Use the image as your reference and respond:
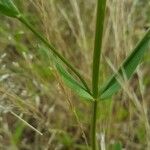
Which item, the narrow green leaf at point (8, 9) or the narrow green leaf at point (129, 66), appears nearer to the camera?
the narrow green leaf at point (8, 9)

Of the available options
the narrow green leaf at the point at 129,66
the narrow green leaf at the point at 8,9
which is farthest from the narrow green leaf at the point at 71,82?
the narrow green leaf at the point at 8,9

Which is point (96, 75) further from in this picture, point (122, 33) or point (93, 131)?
point (122, 33)

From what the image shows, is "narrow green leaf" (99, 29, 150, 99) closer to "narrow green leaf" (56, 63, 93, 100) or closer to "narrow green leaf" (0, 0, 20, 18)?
"narrow green leaf" (56, 63, 93, 100)

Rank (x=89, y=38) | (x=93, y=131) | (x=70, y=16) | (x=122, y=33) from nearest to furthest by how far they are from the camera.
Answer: (x=93, y=131), (x=122, y=33), (x=89, y=38), (x=70, y=16)

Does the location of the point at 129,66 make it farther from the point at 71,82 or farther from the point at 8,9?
the point at 8,9

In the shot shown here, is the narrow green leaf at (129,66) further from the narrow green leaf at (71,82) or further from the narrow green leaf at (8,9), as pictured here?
the narrow green leaf at (8,9)

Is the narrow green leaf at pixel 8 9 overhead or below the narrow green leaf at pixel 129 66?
overhead

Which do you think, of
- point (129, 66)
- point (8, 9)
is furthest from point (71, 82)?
point (8, 9)

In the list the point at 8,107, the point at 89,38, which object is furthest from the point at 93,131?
the point at 89,38
